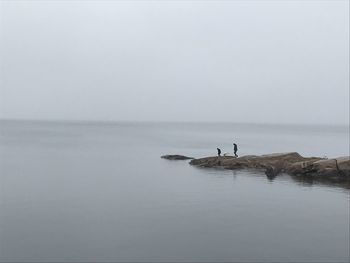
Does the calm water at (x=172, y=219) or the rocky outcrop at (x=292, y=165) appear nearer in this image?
the calm water at (x=172, y=219)

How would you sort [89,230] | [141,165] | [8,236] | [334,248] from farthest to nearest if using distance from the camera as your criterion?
[141,165]
[89,230]
[8,236]
[334,248]

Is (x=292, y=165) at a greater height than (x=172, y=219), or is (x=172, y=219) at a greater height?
(x=292, y=165)

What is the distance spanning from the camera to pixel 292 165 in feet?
205

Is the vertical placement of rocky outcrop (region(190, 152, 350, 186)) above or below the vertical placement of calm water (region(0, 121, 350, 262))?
above

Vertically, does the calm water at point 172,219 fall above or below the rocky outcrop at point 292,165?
below

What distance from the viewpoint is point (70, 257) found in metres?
26.4

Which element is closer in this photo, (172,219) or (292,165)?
(172,219)

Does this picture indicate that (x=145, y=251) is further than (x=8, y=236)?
No

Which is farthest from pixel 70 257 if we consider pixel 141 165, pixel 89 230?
pixel 141 165

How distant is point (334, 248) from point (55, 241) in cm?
2149

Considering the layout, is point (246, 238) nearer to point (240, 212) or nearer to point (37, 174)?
point (240, 212)

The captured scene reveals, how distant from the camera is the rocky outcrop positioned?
55.8 meters

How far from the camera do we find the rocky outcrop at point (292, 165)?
55812 millimetres

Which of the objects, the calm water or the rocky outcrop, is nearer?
→ the calm water
